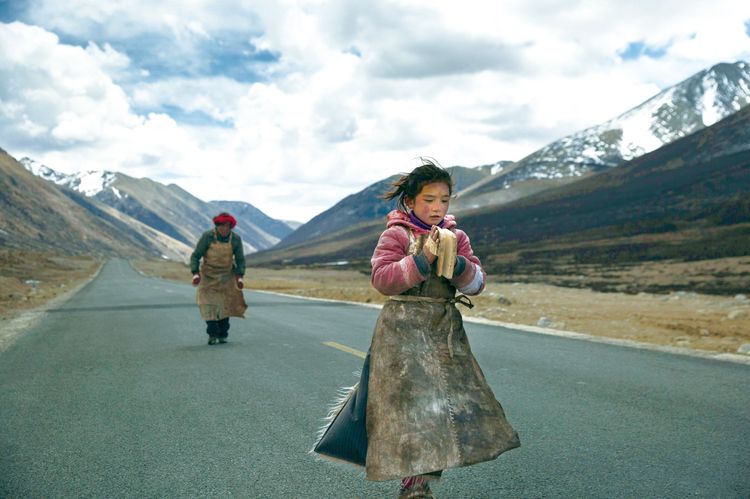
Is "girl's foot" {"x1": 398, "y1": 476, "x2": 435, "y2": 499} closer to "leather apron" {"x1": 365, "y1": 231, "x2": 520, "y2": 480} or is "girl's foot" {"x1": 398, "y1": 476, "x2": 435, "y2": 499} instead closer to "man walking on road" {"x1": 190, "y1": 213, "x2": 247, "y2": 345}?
"leather apron" {"x1": 365, "y1": 231, "x2": 520, "y2": 480}

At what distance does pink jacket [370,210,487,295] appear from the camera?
2.80 meters

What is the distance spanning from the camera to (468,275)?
116 inches

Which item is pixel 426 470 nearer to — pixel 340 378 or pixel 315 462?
pixel 315 462

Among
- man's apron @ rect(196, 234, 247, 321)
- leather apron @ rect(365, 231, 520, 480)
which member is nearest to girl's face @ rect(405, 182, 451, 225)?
leather apron @ rect(365, 231, 520, 480)

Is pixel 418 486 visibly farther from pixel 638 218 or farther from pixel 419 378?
pixel 638 218

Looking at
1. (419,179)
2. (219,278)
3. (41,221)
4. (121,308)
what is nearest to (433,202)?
(419,179)

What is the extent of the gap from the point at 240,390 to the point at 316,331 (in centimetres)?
504

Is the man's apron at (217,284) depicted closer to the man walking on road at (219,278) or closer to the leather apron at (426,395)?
the man walking on road at (219,278)

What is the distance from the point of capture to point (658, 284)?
30516mm

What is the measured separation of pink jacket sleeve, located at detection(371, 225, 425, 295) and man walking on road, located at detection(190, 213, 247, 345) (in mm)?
6823

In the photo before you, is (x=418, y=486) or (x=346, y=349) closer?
(x=418, y=486)

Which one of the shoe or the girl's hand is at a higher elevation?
the girl's hand

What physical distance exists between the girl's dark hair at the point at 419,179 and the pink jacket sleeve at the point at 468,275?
0.28 metres

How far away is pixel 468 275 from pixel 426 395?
0.61 meters
